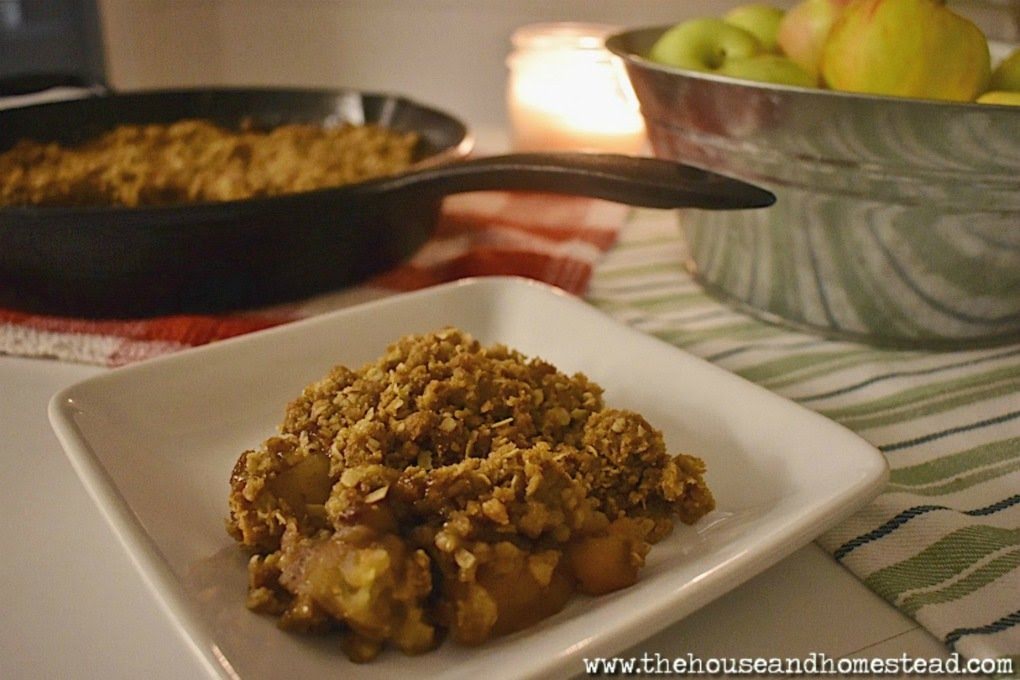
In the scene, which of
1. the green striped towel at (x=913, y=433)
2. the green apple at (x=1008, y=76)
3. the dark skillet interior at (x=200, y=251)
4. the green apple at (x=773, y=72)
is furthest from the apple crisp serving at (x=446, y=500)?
the green apple at (x=1008, y=76)

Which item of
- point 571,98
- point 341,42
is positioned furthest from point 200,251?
point 341,42

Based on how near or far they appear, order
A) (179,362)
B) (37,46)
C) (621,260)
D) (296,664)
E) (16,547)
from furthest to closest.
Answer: (37,46) < (621,260) < (179,362) < (16,547) < (296,664)

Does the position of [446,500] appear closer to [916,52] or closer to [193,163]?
[916,52]

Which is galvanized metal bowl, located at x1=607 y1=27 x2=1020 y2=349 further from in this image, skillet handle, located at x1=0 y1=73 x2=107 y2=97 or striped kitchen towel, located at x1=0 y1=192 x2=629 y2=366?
skillet handle, located at x1=0 y1=73 x2=107 y2=97

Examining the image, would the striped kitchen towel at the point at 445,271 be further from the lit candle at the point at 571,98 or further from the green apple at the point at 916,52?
the green apple at the point at 916,52

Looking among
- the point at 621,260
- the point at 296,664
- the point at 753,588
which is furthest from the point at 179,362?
the point at 621,260

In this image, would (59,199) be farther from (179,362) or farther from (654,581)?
(654,581)
